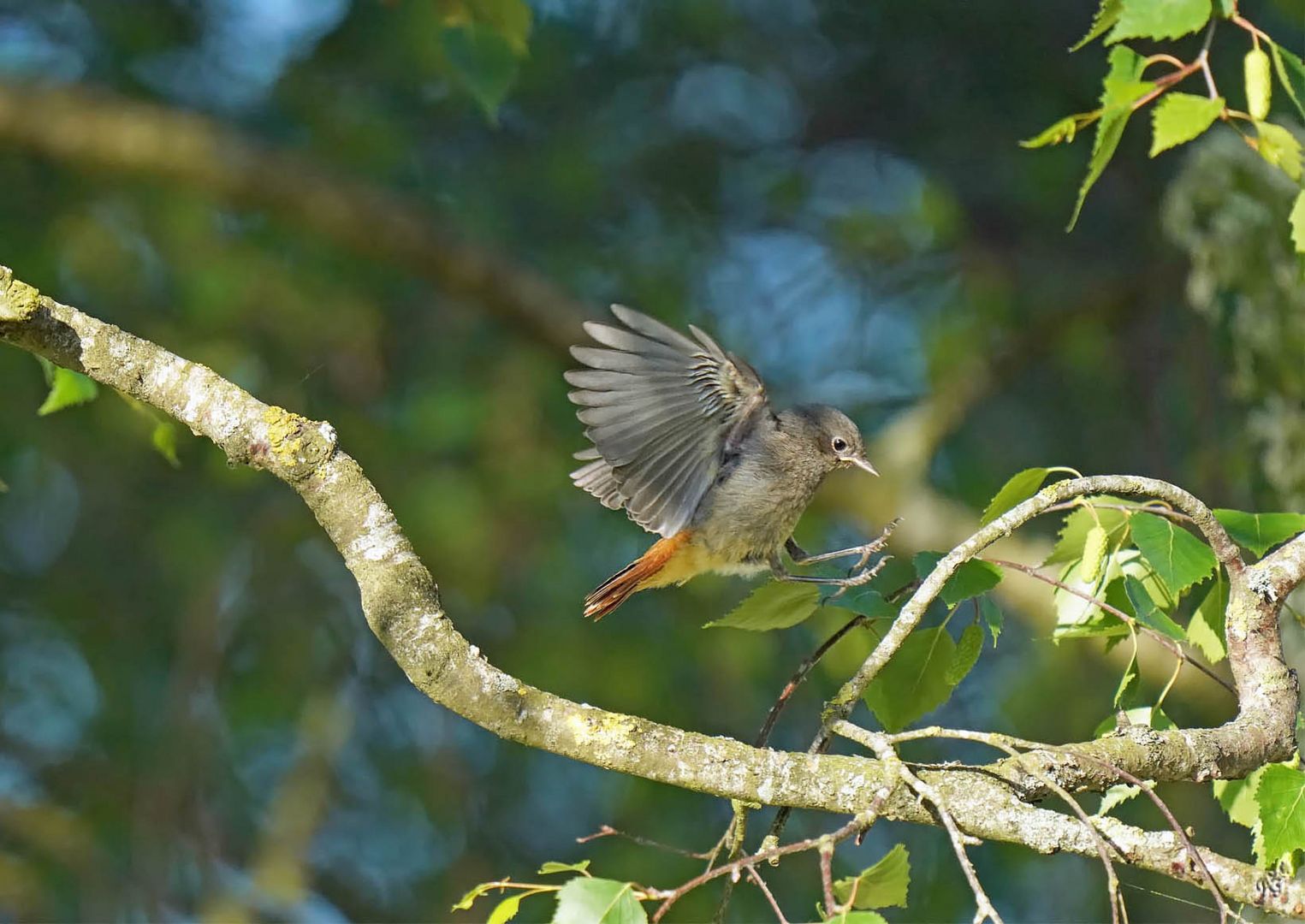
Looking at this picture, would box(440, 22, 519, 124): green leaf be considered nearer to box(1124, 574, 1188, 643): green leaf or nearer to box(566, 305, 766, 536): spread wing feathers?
box(566, 305, 766, 536): spread wing feathers

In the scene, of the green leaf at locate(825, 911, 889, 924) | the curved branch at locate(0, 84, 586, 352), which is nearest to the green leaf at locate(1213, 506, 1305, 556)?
the green leaf at locate(825, 911, 889, 924)

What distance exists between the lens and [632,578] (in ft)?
13.1

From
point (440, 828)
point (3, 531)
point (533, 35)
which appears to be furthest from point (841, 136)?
point (3, 531)

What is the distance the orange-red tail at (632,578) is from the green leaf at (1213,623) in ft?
5.45

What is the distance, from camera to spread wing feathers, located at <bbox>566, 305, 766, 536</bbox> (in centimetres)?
337

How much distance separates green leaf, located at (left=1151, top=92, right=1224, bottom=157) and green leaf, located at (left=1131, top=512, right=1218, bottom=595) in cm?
63

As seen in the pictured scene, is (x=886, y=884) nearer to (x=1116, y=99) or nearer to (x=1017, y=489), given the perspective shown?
(x=1017, y=489)

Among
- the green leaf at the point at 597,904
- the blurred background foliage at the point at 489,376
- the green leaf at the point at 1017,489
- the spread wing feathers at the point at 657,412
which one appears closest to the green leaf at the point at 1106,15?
the green leaf at the point at 1017,489

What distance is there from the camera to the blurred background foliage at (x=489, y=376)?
6.64 m

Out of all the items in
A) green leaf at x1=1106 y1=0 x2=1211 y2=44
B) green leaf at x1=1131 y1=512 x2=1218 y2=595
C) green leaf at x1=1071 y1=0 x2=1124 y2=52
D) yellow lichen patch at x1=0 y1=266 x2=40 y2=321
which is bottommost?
yellow lichen patch at x1=0 y1=266 x2=40 y2=321

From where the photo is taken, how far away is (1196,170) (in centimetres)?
490

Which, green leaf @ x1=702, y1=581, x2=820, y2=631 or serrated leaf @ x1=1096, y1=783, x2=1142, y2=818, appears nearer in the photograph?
serrated leaf @ x1=1096, y1=783, x2=1142, y2=818

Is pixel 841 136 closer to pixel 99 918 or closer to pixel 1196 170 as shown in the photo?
pixel 1196 170

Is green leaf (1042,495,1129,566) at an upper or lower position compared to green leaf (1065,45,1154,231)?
lower
